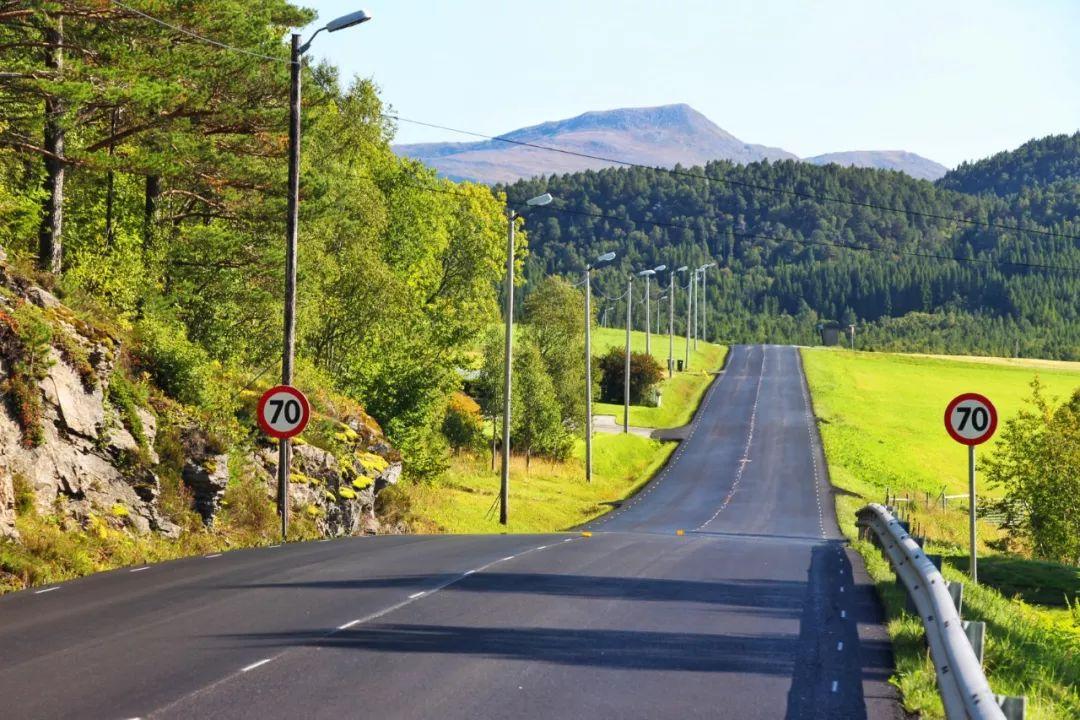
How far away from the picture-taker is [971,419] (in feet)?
65.1

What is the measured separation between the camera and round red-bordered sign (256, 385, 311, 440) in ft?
77.8

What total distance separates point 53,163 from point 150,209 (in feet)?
21.0

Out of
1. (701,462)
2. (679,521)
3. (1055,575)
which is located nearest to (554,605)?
(1055,575)

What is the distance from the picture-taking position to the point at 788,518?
5453 cm

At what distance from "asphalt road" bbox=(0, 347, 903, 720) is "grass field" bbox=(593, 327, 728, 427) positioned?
73.0 metres

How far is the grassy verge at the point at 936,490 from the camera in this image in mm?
10797

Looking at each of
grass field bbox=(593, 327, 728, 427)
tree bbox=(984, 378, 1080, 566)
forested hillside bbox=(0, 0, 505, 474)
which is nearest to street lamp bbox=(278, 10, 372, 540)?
forested hillside bbox=(0, 0, 505, 474)

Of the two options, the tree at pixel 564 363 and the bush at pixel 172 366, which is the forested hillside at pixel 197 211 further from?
the tree at pixel 564 363

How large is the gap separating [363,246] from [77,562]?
3757 cm

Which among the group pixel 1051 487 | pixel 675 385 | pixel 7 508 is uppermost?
pixel 675 385

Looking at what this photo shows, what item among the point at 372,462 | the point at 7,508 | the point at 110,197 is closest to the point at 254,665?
the point at 7,508

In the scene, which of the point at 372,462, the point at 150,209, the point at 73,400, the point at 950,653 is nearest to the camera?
the point at 950,653

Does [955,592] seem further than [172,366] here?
No

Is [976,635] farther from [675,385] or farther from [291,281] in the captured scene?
[675,385]
